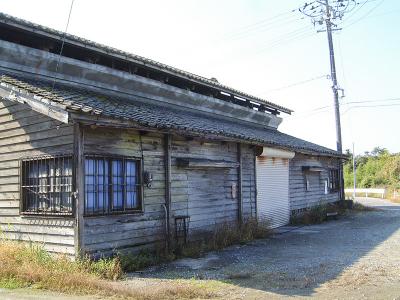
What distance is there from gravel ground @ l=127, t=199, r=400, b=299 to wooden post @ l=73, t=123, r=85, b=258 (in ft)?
3.97

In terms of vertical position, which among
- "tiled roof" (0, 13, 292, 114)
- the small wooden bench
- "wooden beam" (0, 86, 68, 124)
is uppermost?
"tiled roof" (0, 13, 292, 114)

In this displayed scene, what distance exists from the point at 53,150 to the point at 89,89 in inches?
142

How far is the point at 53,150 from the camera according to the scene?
30.6 ft

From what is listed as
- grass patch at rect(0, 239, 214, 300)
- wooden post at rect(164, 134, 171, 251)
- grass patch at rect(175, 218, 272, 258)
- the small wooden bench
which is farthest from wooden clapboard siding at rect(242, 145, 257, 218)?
grass patch at rect(0, 239, 214, 300)

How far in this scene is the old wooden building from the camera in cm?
890

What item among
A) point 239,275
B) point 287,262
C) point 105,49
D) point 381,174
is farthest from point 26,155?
point 381,174

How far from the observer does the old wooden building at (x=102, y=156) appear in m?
8.90

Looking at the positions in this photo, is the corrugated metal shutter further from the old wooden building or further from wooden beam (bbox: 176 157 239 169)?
wooden beam (bbox: 176 157 239 169)

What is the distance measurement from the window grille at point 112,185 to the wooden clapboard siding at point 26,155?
21.8 inches

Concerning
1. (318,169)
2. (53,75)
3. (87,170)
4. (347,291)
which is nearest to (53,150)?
(87,170)

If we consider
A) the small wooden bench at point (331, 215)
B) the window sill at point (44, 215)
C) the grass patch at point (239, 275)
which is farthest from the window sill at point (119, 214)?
the small wooden bench at point (331, 215)

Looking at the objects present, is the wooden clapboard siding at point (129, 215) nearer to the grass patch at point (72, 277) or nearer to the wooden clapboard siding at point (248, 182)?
the grass patch at point (72, 277)

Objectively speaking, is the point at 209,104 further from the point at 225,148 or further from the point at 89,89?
the point at 89,89

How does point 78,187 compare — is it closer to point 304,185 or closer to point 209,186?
point 209,186
